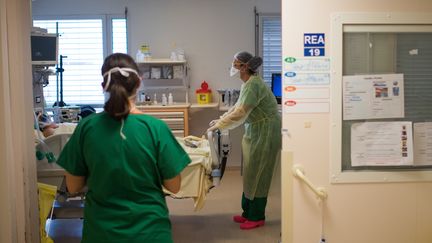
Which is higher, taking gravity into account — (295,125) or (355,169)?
(295,125)

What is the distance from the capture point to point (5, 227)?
91.5 inches

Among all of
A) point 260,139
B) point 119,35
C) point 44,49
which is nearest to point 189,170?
point 260,139

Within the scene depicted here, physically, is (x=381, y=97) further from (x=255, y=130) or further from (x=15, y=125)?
(x=15, y=125)

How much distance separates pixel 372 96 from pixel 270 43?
12.5 feet

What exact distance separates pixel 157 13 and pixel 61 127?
2.62 metres

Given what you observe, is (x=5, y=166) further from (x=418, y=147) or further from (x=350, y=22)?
(x=418, y=147)

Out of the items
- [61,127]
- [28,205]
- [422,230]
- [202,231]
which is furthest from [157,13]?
[422,230]

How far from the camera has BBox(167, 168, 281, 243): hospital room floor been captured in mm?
3604

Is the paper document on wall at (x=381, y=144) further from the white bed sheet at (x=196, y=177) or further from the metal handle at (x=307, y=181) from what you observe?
the white bed sheet at (x=196, y=177)

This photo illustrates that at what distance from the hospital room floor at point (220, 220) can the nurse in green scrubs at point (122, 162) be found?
1.93m

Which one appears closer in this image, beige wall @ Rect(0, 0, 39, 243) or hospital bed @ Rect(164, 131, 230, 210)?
beige wall @ Rect(0, 0, 39, 243)

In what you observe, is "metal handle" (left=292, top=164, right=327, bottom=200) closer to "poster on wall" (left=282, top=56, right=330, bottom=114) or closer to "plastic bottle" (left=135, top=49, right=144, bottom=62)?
"poster on wall" (left=282, top=56, right=330, bottom=114)

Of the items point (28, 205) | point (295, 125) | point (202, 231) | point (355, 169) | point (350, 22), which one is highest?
point (350, 22)

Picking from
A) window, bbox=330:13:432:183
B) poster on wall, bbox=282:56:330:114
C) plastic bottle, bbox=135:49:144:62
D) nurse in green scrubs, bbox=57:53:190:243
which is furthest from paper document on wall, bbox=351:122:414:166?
plastic bottle, bbox=135:49:144:62
